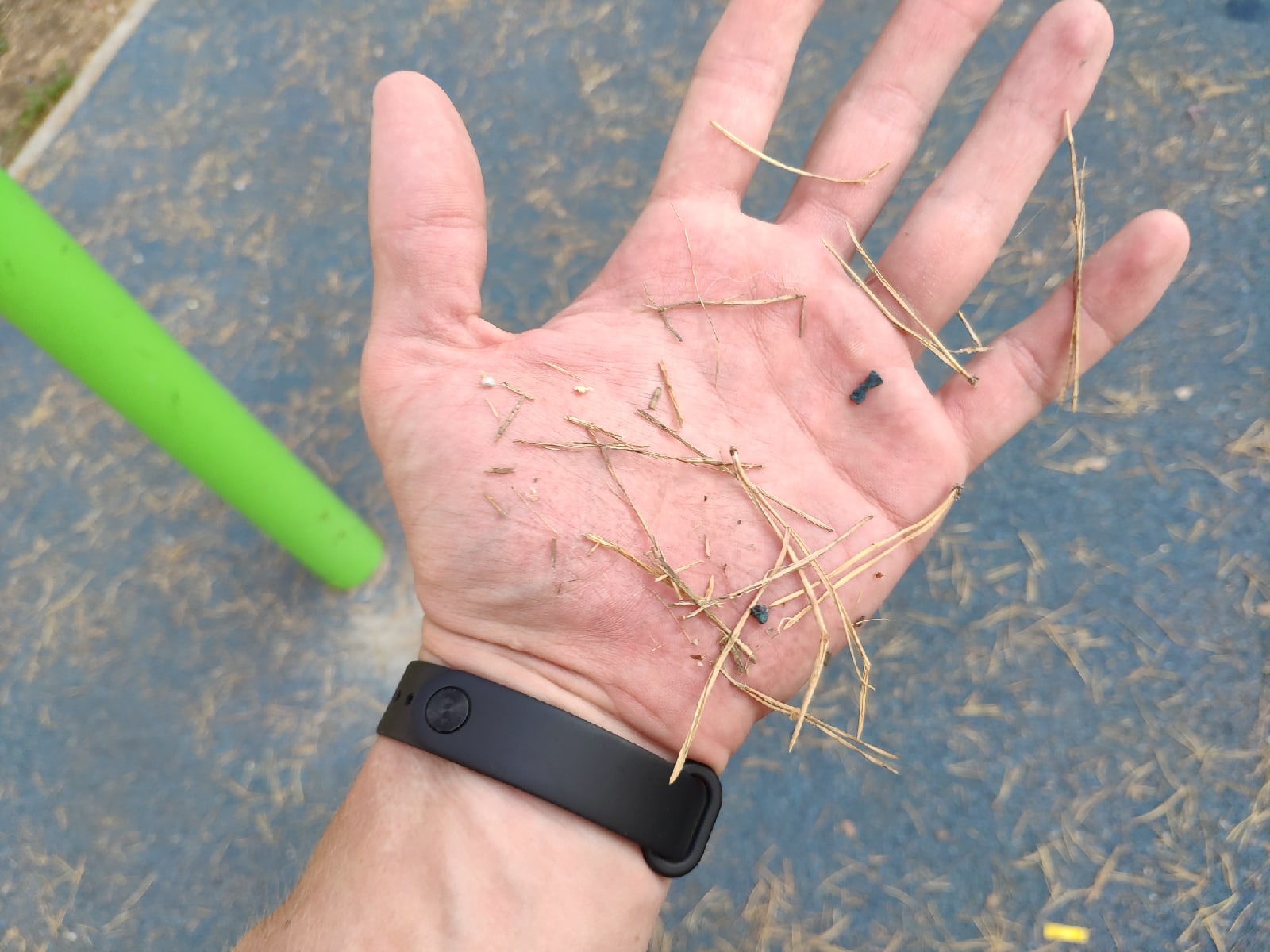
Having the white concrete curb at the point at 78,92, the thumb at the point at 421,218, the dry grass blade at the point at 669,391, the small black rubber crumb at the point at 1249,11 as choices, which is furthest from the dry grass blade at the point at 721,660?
the white concrete curb at the point at 78,92

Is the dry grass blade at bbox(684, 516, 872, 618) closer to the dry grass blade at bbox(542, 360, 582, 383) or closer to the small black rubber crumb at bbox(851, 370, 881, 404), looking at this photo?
the small black rubber crumb at bbox(851, 370, 881, 404)

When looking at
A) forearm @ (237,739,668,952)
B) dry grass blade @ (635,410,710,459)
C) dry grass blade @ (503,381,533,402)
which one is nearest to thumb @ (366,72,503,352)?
dry grass blade @ (503,381,533,402)

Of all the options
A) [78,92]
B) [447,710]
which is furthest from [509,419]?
[78,92]

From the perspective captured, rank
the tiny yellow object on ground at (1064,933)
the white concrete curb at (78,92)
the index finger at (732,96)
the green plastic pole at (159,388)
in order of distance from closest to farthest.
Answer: the green plastic pole at (159,388) → the index finger at (732,96) → the tiny yellow object on ground at (1064,933) → the white concrete curb at (78,92)

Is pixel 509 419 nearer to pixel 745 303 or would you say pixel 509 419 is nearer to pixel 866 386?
pixel 745 303

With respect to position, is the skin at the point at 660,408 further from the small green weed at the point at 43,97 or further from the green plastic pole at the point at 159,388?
the small green weed at the point at 43,97

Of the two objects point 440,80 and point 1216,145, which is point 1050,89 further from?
point 440,80

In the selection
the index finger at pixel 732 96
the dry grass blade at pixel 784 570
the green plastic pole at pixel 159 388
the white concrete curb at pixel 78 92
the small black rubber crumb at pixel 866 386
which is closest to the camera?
the green plastic pole at pixel 159 388
